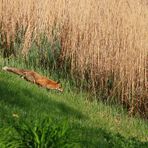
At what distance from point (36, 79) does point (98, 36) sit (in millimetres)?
1660

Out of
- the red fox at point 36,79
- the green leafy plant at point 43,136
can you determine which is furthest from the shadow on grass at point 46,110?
the green leafy plant at point 43,136

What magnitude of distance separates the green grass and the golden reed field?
1.38 feet

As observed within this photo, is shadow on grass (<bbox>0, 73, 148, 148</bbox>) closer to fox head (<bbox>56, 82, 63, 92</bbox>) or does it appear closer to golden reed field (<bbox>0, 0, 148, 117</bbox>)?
fox head (<bbox>56, 82, 63, 92</bbox>)

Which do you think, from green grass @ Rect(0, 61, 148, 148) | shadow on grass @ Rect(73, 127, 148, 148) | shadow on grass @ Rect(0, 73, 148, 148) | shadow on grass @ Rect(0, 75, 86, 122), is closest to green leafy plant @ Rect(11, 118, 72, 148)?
green grass @ Rect(0, 61, 148, 148)

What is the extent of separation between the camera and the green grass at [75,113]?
6.18 m

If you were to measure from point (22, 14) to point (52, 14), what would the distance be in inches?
23.4

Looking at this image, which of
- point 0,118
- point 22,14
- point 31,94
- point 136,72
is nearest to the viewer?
point 0,118

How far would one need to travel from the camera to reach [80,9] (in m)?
10.1

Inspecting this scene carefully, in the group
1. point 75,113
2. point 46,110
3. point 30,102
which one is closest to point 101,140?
point 46,110

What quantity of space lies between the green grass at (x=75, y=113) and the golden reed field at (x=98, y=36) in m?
0.42

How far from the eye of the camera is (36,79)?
8.88 m

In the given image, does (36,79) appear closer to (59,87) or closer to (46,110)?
(59,87)

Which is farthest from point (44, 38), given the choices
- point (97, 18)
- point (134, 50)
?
point (134, 50)

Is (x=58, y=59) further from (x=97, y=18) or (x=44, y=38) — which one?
(x=97, y=18)
